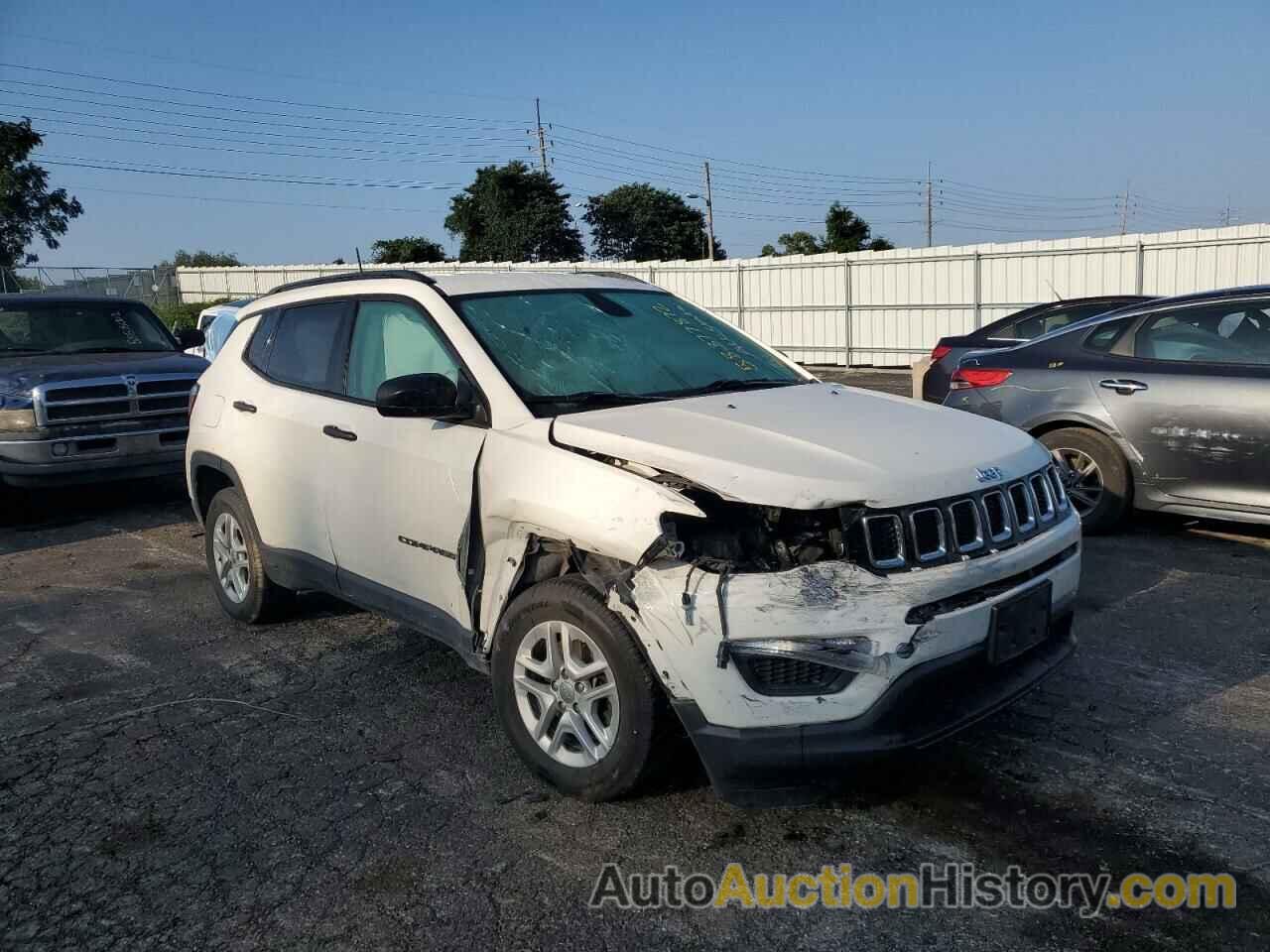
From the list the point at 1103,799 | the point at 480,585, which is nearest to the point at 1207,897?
the point at 1103,799

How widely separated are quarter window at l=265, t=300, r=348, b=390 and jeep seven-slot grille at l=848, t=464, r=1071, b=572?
108 inches

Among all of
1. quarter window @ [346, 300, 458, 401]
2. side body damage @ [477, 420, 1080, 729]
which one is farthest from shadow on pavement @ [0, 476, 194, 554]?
side body damage @ [477, 420, 1080, 729]

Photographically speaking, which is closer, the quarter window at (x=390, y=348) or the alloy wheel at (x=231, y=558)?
the quarter window at (x=390, y=348)

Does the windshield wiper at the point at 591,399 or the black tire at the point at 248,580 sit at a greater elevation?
the windshield wiper at the point at 591,399

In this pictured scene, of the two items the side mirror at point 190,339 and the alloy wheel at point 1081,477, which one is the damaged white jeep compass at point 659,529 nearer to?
the alloy wheel at point 1081,477

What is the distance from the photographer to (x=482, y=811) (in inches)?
142

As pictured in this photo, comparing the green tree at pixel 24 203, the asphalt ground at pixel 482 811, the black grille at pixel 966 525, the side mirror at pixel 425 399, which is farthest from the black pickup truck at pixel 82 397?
the green tree at pixel 24 203

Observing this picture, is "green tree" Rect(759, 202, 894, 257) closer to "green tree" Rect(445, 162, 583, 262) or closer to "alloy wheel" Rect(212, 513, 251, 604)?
"green tree" Rect(445, 162, 583, 262)

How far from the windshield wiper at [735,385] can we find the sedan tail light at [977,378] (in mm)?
3234

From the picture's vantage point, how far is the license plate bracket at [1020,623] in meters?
3.35

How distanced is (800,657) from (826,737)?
24 cm

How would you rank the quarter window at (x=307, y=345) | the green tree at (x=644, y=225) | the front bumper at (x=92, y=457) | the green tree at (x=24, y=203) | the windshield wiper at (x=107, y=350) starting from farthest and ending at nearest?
the green tree at (x=644, y=225) → the green tree at (x=24, y=203) → the windshield wiper at (x=107, y=350) → the front bumper at (x=92, y=457) → the quarter window at (x=307, y=345)

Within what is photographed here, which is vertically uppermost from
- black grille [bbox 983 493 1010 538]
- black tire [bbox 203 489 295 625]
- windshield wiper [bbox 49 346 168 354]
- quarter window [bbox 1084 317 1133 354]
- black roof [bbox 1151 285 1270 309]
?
black roof [bbox 1151 285 1270 309]

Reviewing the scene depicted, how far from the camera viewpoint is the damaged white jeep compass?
3119mm
